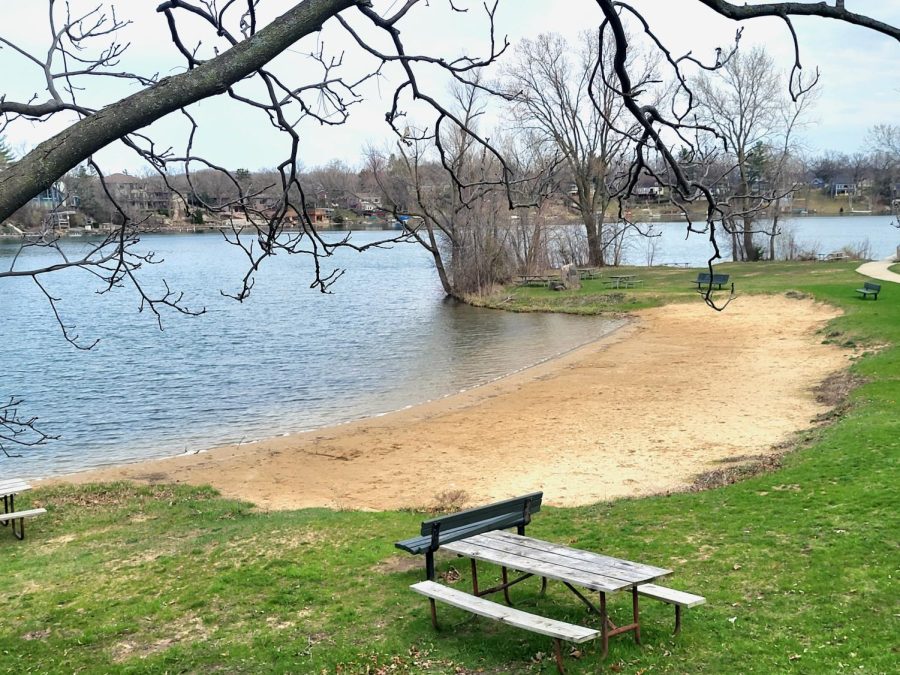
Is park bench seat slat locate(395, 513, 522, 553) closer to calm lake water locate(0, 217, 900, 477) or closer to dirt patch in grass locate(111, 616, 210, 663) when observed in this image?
dirt patch in grass locate(111, 616, 210, 663)

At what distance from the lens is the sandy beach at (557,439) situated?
13625 mm

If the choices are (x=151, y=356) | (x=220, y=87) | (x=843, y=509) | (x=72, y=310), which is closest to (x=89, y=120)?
(x=220, y=87)

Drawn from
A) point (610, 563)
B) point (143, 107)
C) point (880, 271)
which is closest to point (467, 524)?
point (610, 563)

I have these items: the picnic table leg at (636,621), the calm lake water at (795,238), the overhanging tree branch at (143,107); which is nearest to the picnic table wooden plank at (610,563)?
the picnic table leg at (636,621)

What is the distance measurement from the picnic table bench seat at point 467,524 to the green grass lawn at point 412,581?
485 mm

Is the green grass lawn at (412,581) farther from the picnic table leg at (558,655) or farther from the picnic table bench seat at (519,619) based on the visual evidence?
the picnic table bench seat at (519,619)

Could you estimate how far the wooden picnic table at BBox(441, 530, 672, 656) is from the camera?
584cm

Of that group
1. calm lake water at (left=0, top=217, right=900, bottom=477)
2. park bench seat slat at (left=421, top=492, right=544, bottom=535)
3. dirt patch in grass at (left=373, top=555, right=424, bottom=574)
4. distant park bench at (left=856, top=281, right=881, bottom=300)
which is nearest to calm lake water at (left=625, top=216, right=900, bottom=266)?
calm lake water at (left=0, top=217, right=900, bottom=477)

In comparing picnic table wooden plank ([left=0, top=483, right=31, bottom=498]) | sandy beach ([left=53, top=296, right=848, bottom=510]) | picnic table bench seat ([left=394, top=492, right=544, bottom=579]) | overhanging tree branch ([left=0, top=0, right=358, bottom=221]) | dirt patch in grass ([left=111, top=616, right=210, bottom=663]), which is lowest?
sandy beach ([left=53, top=296, right=848, bottom=510])

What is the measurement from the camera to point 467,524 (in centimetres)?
738

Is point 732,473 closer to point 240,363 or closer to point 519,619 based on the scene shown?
point 519,619

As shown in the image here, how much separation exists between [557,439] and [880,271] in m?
28.6

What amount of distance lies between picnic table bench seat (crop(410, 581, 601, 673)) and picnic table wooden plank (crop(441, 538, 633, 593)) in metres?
0.29

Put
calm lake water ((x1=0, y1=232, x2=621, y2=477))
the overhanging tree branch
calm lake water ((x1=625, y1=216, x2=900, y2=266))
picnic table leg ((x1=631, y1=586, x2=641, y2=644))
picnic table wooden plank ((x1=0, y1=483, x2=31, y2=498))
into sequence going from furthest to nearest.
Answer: calm lake water ((x1=625, y1=216, x2=900, y2=266))
calm lake water ((x1=0, y1=232, x2=621, y2=477))
picnic table wooden plank ((x1=0, y1=483, x2=31, y2=498))
picnic table leg ((x1=631, y1=586, x2=641, y2=644))
the overhanging tree branch
